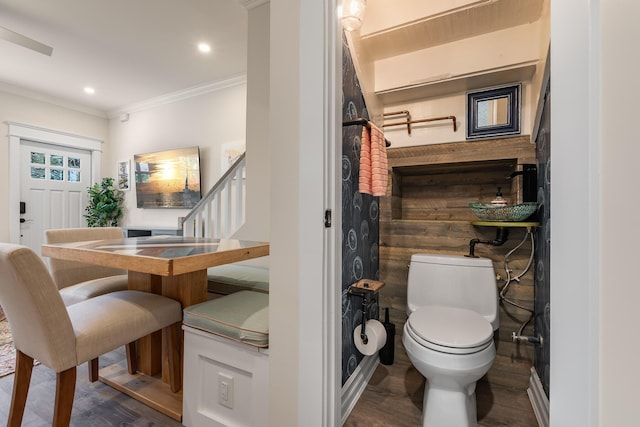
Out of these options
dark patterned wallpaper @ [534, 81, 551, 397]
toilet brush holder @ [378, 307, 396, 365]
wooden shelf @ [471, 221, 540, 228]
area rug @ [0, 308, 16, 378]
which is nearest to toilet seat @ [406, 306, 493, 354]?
dark patterned wallpaper @ [534, 81, 551, 397]

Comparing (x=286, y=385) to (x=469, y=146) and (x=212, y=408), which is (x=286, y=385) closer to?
(x=212, y=408)

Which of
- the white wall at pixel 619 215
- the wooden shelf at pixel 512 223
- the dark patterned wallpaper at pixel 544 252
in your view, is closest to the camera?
the white wall at pixel 619 215

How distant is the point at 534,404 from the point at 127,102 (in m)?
5.82

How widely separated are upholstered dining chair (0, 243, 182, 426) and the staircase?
140 cm

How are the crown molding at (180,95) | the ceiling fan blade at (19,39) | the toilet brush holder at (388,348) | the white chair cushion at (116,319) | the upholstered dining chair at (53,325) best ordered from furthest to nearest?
the crown molding at (180,95) → the ceiling fan blade at (19,39) → the toilet brush holder at (388,348) → the white chair cushion at (116,319) → the upholstered dining chair at (53,325)

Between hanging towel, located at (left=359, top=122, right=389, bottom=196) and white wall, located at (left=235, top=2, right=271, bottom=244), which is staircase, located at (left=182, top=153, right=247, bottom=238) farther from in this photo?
hanging towel, located at (left=359, top=122, right=389, bottom=196)

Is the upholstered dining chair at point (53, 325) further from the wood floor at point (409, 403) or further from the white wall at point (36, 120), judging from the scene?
the white wall at point (36, 120)

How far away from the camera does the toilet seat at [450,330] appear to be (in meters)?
1.27

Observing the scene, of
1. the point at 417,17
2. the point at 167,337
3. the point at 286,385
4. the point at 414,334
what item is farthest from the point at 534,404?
the point at 417,17

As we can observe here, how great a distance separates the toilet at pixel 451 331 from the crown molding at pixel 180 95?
331cm

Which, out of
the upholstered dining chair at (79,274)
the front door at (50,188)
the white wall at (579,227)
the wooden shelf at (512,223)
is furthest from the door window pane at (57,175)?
the white wall at (579,227)

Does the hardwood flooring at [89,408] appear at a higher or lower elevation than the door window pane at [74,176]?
lower

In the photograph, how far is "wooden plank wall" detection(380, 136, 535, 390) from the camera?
1.83 meters

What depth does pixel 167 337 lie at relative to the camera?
1.54 m
